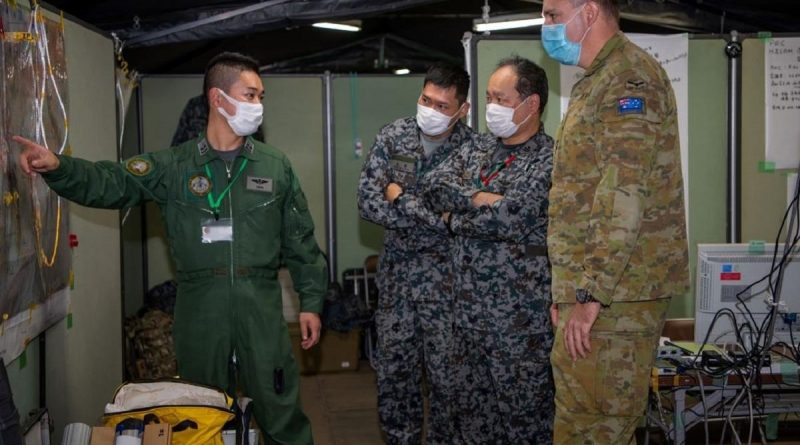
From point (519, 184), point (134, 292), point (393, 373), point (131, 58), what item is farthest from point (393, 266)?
point (131, 58)

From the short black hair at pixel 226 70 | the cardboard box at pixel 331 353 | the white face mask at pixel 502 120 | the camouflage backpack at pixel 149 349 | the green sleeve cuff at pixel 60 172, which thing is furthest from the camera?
the cardboard box at pixel 331 353

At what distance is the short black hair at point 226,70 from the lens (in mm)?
2797

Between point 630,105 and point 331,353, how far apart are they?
3.67 metres

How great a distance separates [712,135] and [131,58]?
3.71 metres

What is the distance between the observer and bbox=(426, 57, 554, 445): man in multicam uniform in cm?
281

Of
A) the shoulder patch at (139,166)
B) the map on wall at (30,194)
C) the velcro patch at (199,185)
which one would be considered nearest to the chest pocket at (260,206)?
the velcro patch at (199,185)

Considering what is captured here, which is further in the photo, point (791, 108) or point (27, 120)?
point (791, 108)

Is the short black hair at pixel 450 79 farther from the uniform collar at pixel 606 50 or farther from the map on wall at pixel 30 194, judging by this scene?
the map on wall at pixel 30 194

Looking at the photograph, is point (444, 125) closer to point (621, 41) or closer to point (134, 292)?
point (621, 41)

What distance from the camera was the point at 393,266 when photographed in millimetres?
A: 3338

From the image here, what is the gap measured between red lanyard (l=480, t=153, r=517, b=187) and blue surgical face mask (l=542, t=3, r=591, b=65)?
681mm

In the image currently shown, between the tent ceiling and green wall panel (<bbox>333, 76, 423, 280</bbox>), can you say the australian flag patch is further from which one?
green wall panel (<bbox>333, 76, 423, 280</bbox>)

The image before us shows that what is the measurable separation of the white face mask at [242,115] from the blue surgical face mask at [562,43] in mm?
1010

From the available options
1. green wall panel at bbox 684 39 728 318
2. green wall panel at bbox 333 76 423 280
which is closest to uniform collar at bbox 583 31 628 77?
green wall panel at bbox 684 39 728 318
